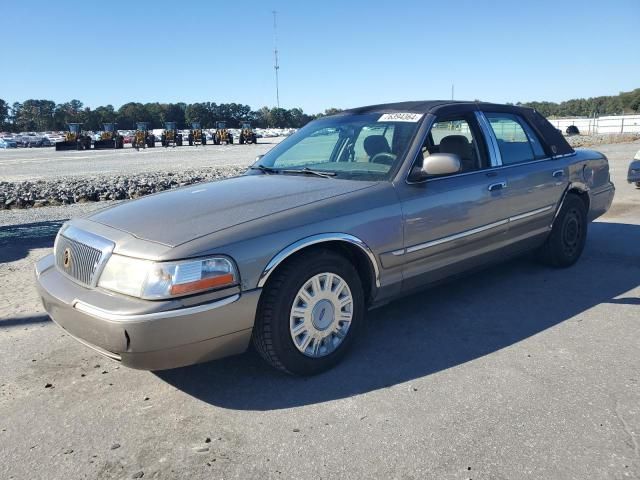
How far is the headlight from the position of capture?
2674 millimetres

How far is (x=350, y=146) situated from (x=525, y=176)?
1.56 m

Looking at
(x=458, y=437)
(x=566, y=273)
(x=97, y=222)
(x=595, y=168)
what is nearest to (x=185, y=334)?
(x=97, y=222)

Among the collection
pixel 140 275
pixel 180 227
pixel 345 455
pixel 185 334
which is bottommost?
pixel 345 455

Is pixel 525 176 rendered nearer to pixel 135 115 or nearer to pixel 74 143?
pixel 74 143

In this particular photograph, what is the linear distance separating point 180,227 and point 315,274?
82cm

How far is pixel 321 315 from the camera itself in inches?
127

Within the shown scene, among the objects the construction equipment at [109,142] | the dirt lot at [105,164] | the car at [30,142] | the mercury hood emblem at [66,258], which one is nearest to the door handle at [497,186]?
the mercury hood emblem at [66,258]

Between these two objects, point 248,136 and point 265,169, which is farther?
point 248,136

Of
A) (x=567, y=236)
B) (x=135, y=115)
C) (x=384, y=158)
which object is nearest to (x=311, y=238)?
(x=384, y=158)

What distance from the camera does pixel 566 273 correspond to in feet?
16.9

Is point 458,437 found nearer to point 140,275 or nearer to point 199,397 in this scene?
point 199,397

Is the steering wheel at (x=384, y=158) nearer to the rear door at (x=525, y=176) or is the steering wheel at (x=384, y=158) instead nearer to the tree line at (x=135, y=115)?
the rear door at (x=525, y=176)

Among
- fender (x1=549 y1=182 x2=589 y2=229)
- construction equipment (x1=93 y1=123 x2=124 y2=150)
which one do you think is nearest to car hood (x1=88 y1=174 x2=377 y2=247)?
fender (x1=549 y1=182 x2=589 y2=229)

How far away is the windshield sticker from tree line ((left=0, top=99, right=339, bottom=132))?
347ft
